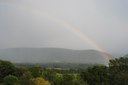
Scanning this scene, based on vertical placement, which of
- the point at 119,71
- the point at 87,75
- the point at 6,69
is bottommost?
the point at 87,75

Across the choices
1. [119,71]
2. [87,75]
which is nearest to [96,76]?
[87,75]

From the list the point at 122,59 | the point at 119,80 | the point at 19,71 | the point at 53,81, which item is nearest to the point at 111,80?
the point at 119,80

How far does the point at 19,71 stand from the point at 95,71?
1516 cm

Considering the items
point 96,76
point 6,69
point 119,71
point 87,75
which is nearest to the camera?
point 96,76

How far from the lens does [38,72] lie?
51688 mm

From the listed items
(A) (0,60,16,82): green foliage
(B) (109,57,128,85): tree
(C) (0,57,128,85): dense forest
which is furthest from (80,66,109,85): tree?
(A) (0,60,16,82): green foliage

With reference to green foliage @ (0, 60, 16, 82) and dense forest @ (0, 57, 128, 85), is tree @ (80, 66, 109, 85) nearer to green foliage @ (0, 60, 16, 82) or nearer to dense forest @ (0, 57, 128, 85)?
dense forest @ (0, 57, 128, 85)

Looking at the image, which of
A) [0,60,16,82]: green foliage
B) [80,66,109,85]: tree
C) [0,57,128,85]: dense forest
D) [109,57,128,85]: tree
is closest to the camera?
[0,57,128,85]: dense forest

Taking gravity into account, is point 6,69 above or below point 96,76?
above

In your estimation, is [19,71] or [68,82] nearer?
[68,82]

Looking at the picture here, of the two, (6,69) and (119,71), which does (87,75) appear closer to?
(119,71)

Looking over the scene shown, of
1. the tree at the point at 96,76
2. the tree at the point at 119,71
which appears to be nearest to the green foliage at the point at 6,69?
the tree at the point at 96,76

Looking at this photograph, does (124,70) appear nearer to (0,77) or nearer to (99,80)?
(99,80)

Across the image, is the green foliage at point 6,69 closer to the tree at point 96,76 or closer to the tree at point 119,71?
the tree at point 96,76
